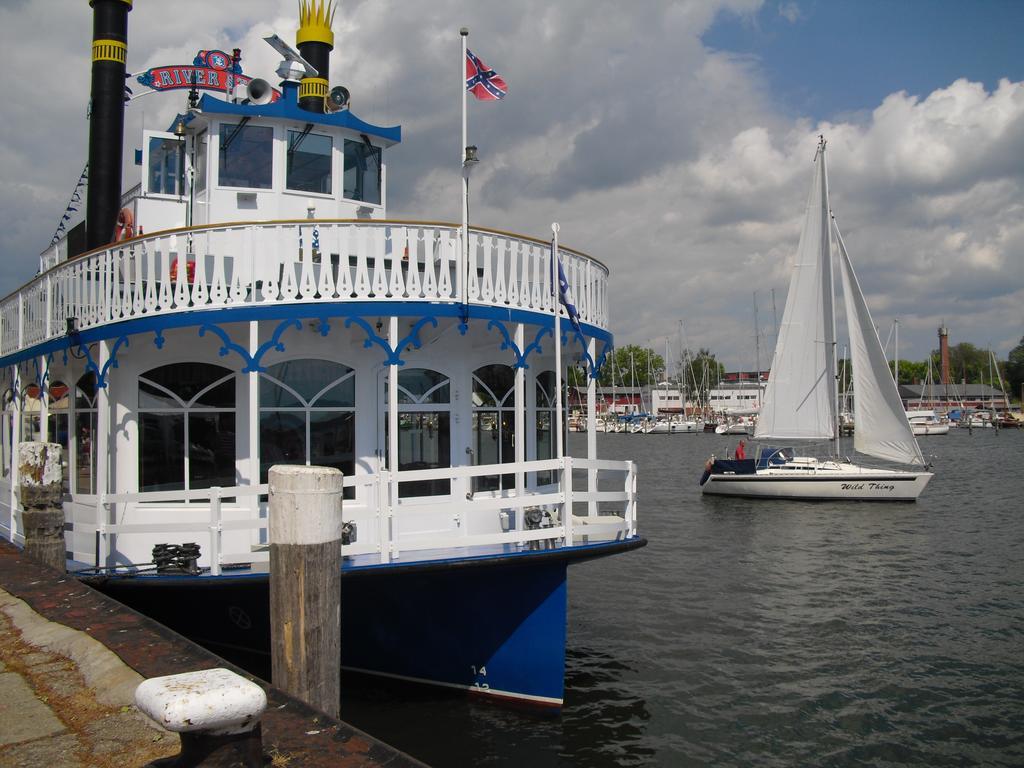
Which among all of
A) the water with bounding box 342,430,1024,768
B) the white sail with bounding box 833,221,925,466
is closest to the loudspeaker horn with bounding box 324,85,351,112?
the water with bounding box 342,430,1024,768

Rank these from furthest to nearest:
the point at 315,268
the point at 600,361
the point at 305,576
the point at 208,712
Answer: the point at 600,361 < the point at 315,268 < the point at 305,576 < the point at 208,712

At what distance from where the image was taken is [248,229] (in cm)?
981

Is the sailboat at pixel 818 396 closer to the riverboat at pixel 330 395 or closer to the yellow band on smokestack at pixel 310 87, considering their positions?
the riverboat at pixel 330 395

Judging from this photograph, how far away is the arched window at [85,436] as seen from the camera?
1193 centimetres

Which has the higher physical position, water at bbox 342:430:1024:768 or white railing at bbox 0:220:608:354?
white railing at bbox 0:220:608:354

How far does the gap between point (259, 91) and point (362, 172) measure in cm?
176

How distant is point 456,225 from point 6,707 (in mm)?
6530

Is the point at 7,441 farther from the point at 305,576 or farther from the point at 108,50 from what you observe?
the point at 305,576

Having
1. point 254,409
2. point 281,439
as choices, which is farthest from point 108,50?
point 254,409

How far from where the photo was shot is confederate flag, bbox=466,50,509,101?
36.4ft

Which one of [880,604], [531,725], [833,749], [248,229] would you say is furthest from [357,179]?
[880,604]

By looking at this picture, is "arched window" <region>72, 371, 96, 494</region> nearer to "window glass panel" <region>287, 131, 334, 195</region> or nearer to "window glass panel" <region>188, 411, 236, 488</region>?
"window glass panel" <region>188, 411, 236, 488</region>

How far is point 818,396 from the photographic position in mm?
35969

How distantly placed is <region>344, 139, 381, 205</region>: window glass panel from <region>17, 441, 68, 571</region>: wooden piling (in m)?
5.28
